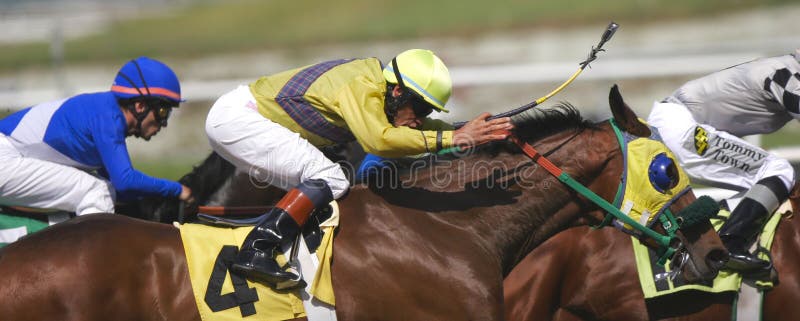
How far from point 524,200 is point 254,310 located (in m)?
1.27

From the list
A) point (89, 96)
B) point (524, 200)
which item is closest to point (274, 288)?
point (524, 200)

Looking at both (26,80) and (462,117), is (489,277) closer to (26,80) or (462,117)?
(462,117)

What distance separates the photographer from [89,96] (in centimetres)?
436

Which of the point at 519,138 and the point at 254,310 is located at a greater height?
the point at 519,138

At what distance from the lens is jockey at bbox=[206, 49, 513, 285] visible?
357 cm

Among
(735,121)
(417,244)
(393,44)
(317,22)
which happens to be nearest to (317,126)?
(417,244)

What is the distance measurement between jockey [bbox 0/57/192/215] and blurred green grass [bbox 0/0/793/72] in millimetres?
8708

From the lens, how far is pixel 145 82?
440cm

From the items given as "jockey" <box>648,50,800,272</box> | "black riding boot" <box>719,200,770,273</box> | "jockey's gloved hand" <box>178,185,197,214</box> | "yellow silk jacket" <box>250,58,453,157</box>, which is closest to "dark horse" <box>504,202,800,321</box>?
"black riding boot" <box>719,200,770,273</box>

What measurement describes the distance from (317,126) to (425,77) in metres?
0.60

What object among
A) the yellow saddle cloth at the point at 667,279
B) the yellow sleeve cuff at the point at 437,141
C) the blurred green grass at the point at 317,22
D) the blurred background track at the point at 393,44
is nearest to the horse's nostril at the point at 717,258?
the yellow saddle cloth at the point at 667,279

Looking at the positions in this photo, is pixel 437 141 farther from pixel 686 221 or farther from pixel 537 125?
pixel 686 221

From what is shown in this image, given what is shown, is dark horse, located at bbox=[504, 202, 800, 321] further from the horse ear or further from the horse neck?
the horse ear

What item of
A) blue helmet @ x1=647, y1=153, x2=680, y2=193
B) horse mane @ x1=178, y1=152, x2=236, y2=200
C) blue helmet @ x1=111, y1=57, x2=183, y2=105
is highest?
blue helmet @ x1=111, y1=57, x2=183, y2=105
